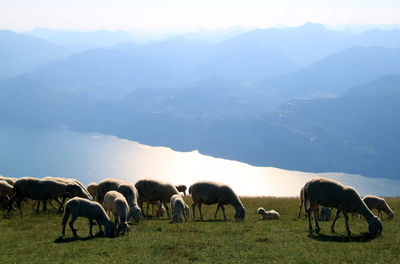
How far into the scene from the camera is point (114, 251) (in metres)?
14.5

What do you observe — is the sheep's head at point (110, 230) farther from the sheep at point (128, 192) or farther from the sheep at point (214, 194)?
the sheep at point (214, 194)

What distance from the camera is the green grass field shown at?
13.9 meters

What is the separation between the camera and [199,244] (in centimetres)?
1560

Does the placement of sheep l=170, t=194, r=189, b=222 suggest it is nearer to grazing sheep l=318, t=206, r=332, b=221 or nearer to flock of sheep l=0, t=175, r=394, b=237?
flock of sheep l=0, t=175, r=394, b=237

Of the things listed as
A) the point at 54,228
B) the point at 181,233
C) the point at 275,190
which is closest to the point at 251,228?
the point at 181,233

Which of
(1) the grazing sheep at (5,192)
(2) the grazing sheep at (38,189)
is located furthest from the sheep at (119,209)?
(1) the grazing sheep at (5,192)

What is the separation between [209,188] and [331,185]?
780 cm

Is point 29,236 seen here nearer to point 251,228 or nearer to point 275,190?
point 251,228

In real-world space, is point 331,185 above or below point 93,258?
above

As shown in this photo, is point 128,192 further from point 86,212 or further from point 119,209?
point 86,212

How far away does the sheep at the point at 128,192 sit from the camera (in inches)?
794

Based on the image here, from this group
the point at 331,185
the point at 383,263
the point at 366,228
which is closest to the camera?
the point at 383,263

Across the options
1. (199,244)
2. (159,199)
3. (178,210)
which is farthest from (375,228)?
(159,199)

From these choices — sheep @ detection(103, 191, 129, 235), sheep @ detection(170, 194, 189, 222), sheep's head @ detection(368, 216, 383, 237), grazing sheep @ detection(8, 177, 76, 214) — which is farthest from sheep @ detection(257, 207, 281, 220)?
grazing sheep @ detection(8, 177, 76, 214)
